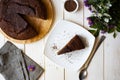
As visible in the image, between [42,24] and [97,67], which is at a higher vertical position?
[42,24]

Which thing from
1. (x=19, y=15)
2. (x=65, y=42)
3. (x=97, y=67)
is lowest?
(x=97, y=67)

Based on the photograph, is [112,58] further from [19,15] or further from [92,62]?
[19,15]

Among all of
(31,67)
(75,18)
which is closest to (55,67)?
(31,67)

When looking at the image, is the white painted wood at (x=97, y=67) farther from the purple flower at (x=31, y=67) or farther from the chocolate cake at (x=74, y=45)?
the purple flower at (x=31, y=67)

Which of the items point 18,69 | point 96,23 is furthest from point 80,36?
point 18,69

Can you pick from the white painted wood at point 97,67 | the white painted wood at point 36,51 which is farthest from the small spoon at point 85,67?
the white painted wood at point 36,51
